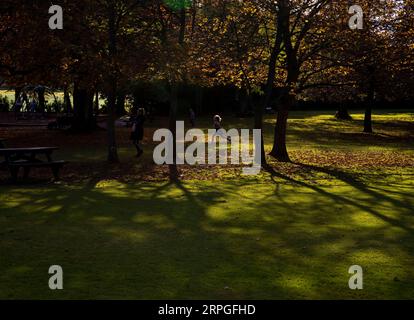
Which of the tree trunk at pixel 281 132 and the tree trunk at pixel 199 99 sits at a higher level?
the tree trunk at pixel 199 99

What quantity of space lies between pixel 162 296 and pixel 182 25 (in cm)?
1705

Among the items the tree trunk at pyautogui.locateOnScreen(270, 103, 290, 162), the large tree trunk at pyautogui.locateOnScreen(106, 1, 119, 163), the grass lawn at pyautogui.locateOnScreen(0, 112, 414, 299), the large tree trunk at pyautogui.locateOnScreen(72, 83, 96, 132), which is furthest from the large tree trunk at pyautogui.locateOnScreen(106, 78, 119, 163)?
the large tree trunk at pyautogui.locateOnScreen(72, 83, 96, 132)

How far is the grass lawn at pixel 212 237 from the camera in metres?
7.82

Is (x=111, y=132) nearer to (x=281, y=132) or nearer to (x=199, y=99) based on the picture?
(x=281, y=132)

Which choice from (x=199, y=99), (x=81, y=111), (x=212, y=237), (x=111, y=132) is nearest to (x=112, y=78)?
(x=111, y=132)

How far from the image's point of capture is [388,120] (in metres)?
56.4

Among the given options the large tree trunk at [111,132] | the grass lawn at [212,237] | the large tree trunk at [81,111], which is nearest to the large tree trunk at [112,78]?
the large tree trunk at [111,132]

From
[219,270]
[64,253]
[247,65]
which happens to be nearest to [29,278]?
[64,253]

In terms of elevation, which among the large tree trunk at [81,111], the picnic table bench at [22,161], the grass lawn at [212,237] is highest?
the large tree trunk at [81,111]

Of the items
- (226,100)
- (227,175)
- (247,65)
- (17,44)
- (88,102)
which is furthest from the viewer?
(226,100)

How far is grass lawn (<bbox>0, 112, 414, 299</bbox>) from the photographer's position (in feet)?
25.6

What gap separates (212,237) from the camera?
1070 cm

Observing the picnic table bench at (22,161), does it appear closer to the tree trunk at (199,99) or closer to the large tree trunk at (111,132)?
the large tree trunk at (111,132)
